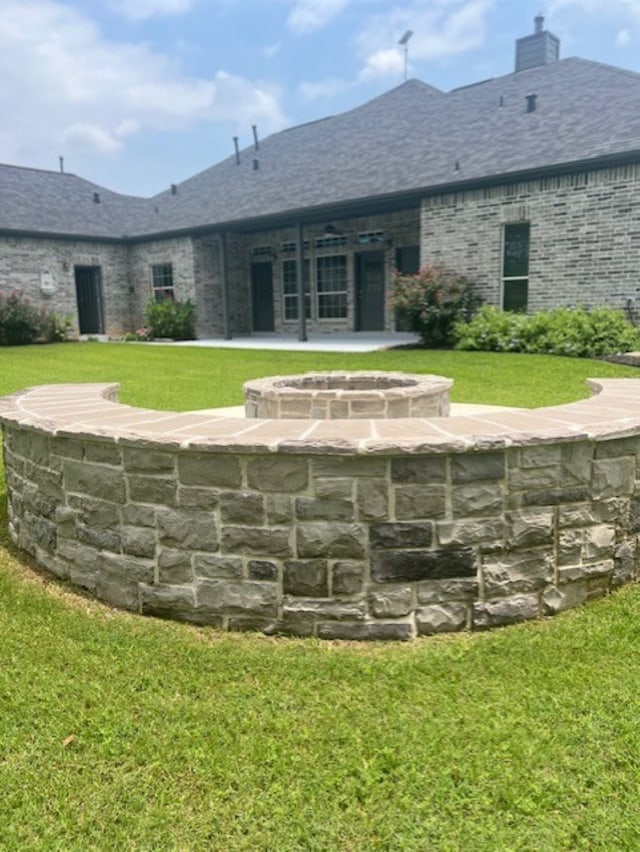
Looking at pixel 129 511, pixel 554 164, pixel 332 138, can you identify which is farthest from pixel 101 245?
pixel 129 511

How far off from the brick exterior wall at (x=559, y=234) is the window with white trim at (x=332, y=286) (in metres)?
4.41

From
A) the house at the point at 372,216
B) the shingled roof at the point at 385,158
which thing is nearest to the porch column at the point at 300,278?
the house at the point at 372,216

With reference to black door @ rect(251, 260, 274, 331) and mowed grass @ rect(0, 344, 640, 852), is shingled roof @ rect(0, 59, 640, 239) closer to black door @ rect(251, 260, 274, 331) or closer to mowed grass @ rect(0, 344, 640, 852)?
black door @ rect(251, 260, 274, 331)

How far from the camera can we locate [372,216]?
17.6 metres

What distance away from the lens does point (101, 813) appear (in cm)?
194

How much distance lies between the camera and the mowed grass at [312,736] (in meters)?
1.88

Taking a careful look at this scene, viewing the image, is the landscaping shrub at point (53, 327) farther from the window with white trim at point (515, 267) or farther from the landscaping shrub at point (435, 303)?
the window with white trim at point (515, 267)

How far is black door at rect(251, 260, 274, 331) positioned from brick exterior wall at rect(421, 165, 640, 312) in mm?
7413

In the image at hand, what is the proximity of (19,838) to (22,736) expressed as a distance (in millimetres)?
465

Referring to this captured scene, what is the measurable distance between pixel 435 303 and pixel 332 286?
563 centimetres

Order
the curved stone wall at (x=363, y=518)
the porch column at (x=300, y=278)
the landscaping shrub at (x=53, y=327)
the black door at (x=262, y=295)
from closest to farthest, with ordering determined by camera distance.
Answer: the curved stone wall at (x=363, y=518) < the porch column at (x=300, y=278) < the landscaping shrub at (x=53, y=327) < the black door at (x=262, y=295)

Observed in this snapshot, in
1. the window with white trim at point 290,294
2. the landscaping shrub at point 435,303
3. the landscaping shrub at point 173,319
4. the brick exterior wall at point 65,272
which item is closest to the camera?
the landscaping shrub at point 435,303

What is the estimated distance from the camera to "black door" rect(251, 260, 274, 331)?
819 inches

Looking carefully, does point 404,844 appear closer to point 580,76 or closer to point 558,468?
point 558,468
